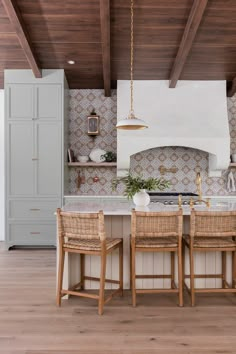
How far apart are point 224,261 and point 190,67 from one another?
10.8 feet

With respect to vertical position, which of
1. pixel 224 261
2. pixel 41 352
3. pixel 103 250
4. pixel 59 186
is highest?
pixel 59 186

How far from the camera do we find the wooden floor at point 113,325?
234 centimetres

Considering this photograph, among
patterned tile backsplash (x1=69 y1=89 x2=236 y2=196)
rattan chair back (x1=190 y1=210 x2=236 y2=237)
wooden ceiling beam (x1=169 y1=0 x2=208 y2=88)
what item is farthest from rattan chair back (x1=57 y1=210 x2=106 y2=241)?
patterned tile backsplash (x1=69 y1=89 x2=236 y2=196)

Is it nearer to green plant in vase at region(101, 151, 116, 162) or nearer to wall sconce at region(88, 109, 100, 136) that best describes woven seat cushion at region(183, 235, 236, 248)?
green plant in vase at region(101, 151, 116, 162)

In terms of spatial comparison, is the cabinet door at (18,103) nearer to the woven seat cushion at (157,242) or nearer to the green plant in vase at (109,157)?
the green plant in vase at (109,157)

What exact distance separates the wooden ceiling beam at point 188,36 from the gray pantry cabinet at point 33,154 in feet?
6.15

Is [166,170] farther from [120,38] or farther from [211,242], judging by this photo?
[211,242]

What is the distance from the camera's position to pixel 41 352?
227cm

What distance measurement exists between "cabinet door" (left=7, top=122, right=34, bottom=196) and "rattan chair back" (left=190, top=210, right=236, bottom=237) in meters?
3.19

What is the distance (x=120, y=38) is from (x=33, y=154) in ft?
7.39

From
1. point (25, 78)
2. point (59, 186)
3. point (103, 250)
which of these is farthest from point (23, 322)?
point (25, 78)

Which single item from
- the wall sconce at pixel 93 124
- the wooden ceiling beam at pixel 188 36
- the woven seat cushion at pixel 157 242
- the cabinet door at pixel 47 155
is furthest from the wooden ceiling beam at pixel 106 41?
the woven seat cushion at pixel 157 242

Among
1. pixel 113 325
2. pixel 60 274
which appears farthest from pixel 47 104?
pixel 113 325

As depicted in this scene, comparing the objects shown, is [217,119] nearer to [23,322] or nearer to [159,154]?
[159,154]
